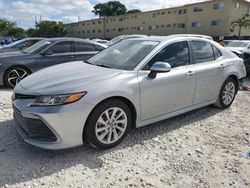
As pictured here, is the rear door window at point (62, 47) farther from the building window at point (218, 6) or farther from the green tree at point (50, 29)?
the green tree at point (50, 29)

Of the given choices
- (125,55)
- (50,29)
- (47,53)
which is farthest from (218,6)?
(50,29)

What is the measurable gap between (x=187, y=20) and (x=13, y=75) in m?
37.9

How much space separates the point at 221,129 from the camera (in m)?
3.89

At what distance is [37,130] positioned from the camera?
9.00 feet

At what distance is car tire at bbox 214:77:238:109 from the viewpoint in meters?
4.61

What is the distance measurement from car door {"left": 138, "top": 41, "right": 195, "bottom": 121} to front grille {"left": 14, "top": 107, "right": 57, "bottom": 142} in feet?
4.31

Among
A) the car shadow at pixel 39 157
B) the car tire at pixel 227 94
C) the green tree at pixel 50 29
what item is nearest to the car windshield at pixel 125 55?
the car shadow at pixel 39 157

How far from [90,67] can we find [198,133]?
2.03 meters

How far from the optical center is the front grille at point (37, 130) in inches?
106

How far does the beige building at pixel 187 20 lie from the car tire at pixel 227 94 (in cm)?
3295

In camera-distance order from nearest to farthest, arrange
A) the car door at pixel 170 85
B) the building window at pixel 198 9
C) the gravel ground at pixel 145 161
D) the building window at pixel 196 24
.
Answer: the gravel ground at pixel 145 161, the car door at pixel 170 85, the building window at pixel 198 9, the building window at pixel 196 24

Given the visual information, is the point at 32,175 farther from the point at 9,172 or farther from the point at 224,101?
the point at 224,101

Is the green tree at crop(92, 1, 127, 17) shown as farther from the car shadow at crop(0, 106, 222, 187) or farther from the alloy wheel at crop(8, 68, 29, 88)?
the car shadow at crop(0, 106, 222, 187)

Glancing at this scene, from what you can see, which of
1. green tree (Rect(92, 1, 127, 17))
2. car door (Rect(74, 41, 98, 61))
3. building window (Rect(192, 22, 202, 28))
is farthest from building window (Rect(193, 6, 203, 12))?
green tree (Rect(92, 1, 127, 17))
